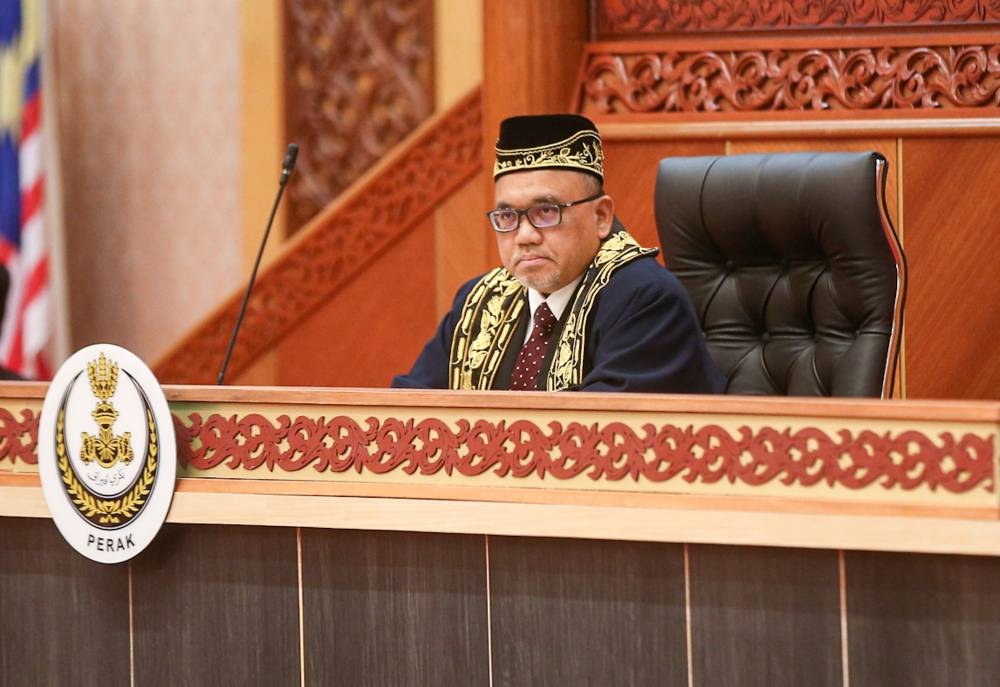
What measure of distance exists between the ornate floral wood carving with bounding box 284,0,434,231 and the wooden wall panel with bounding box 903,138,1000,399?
1.64 metres

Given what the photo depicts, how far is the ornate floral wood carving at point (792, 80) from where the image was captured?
10.6 ft

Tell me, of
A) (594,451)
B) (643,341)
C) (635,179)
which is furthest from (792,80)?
(594,451)

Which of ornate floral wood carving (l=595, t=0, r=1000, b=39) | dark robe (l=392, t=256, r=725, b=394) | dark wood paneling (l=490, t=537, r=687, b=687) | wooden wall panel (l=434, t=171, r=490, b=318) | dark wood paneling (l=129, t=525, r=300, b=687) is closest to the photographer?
dark wood paneling (l=490, t=537, r=687, b=687)

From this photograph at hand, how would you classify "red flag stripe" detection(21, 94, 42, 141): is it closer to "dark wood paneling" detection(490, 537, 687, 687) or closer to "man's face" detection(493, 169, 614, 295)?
"man's face" detection(493, 169, 614, 295)

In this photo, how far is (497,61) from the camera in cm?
357

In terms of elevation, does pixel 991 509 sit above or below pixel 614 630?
A: above

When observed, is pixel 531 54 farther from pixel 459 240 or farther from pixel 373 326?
pixel 373 326

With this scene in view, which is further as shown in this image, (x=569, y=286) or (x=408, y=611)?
(x=569, y=286)

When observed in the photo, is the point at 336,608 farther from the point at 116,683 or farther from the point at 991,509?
the point at 991,509

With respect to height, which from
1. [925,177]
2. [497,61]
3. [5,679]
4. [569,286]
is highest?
[497,61]

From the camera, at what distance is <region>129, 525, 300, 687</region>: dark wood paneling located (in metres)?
1.75

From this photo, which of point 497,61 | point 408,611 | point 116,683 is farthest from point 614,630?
point 497,61

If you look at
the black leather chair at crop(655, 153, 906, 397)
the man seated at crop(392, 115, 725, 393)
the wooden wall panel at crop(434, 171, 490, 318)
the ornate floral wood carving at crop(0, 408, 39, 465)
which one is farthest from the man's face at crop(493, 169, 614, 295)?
the wooden wall panel at crop(434, 171, 490, 318)

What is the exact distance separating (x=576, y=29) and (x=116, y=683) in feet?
7.49
